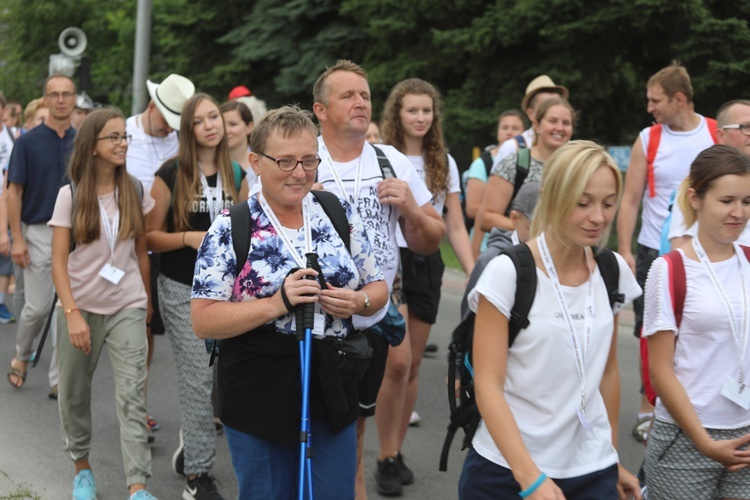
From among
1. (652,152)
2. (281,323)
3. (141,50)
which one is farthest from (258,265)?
(141,50)

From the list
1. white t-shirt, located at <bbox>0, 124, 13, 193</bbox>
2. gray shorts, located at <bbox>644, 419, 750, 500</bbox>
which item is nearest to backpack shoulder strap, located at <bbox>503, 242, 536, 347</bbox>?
Answer: gray shorts, located at <bbox>644, 419, 750, 500</bbox>

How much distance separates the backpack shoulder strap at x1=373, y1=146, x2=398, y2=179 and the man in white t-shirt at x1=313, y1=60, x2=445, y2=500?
0.01 metres

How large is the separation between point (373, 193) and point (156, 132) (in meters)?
2.72

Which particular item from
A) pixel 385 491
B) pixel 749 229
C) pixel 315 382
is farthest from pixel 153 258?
pixel 749 229

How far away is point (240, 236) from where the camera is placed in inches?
148

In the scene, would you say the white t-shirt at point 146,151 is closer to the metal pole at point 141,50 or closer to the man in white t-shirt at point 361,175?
the man in white t-shirt at point 361,175

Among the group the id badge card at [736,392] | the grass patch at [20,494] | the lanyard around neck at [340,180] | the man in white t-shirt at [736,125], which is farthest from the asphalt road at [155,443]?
the id badge card at [736,392]

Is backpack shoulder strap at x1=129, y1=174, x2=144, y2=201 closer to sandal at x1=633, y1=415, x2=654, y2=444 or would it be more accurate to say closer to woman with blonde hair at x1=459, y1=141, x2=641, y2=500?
woman with blonde hair at x1=459, y1=141, x2=641, y2=500

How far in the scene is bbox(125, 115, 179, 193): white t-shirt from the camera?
7.16 metres

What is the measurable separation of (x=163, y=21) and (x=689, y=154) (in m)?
20.4

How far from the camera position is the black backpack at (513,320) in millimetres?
3238

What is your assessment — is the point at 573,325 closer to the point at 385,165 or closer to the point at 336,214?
the point at 336,214

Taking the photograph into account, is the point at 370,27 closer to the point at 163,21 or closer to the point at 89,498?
the point at 163,21

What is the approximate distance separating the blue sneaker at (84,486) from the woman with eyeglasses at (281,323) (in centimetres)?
203
